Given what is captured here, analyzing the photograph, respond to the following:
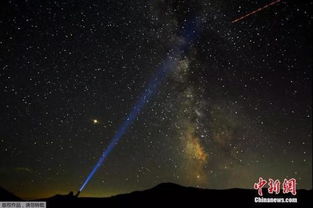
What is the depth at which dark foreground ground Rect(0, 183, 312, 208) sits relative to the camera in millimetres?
37531

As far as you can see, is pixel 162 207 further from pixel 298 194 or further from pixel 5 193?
pixel 5 193

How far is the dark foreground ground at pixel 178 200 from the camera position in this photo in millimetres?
37531

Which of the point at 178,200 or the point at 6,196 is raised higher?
the point at 178,200

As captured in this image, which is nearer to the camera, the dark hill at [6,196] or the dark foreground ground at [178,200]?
the dark foreground ground at [178,200]

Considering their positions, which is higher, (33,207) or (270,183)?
(270,183)

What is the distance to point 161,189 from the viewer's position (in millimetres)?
61562

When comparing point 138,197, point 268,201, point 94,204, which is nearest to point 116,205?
point 94,204

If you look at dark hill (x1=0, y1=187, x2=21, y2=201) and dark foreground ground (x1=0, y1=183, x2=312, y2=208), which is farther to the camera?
dark hill (x1=0, y1=187, x2=21, y2=201)

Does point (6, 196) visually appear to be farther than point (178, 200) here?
Yes

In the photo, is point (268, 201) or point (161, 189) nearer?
point (268, 201)

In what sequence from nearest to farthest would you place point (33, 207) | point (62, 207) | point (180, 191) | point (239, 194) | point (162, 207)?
1. point (33, 207)
2. point (62, 207)
3. point (162, 207)
4. point (239, 194)
5. point (180, 191)

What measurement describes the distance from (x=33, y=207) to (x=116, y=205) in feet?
46.1

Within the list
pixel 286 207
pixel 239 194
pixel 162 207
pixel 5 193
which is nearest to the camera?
pixel 286 207

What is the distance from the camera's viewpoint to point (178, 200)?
1841 inches
